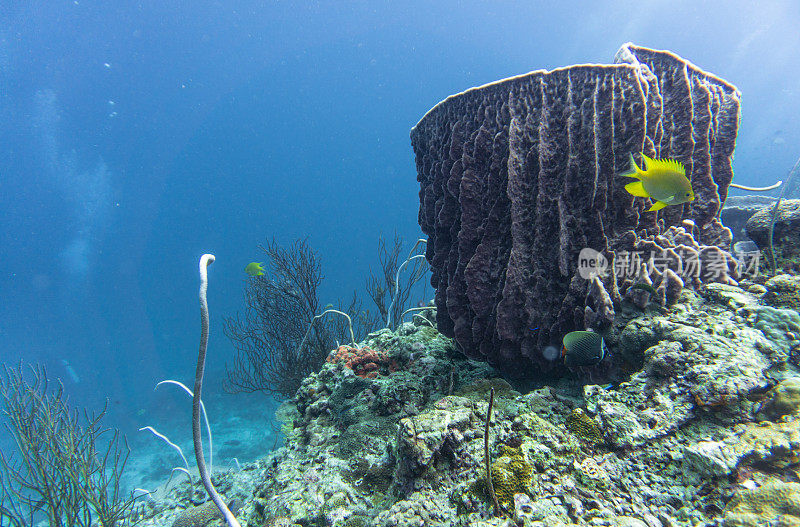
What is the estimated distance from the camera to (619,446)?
145cm

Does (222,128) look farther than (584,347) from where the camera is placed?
Yes

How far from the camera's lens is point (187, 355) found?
42781mm

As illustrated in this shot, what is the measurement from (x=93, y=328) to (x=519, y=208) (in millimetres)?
85348

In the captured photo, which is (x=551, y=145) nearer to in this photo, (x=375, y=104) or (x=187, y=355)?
(x=187, y=355)

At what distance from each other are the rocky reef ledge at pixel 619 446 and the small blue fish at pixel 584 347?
0.17m

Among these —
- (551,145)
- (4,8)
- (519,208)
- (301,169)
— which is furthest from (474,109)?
(301,169)

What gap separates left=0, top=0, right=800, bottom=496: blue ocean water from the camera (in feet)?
171

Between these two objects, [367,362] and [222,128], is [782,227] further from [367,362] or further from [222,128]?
[222,128]

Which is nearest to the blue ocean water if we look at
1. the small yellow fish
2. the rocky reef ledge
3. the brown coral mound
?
the small yellow fish

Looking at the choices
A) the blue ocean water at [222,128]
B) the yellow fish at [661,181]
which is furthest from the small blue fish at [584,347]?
the blue ocean water at [222,128]

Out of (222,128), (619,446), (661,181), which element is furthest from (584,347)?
(222,128)

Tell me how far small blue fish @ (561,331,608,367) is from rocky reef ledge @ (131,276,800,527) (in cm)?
17

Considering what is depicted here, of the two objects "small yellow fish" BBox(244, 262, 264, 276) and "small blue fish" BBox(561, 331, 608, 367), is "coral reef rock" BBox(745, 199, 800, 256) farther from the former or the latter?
"small yellow fish" BBox(244, 262, 264, 276)

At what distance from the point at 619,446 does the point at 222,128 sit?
308 ft
